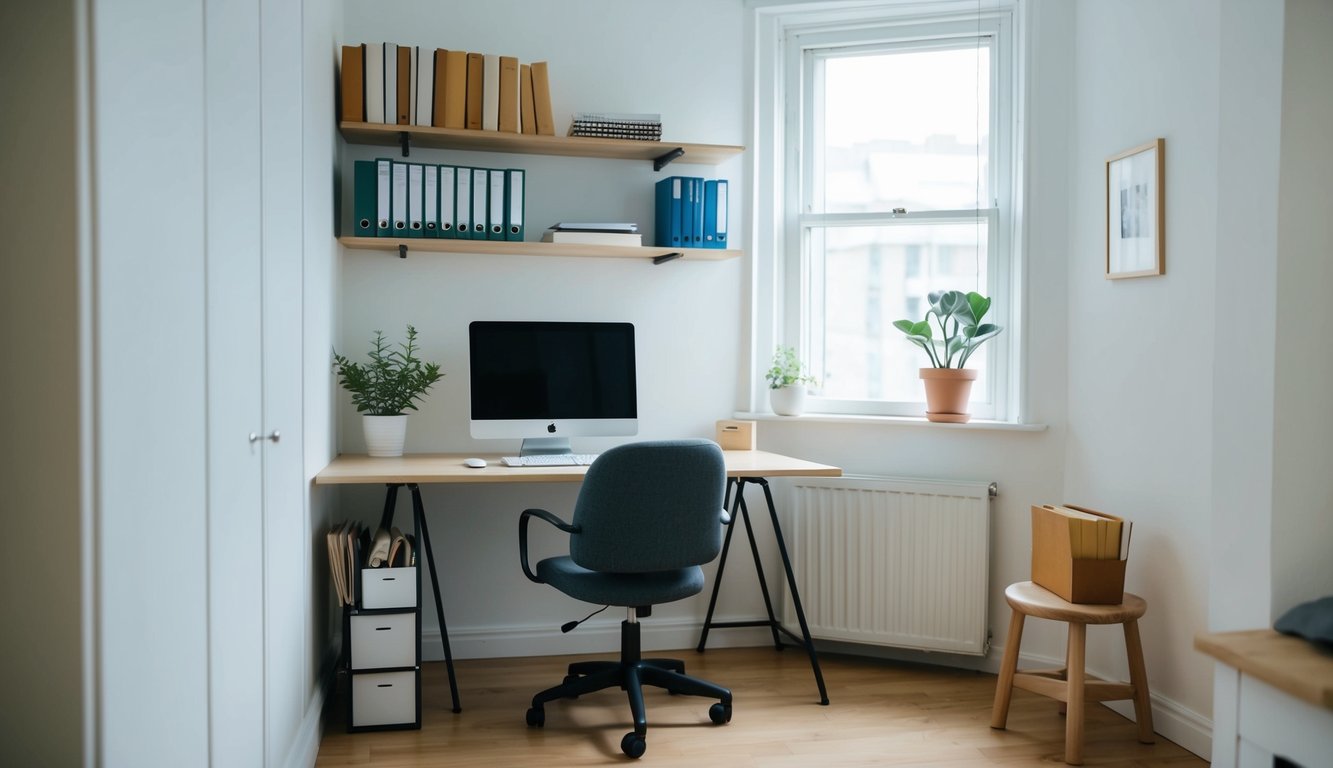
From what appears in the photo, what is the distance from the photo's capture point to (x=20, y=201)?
1045mm

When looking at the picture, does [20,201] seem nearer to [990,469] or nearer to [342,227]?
[342,227]

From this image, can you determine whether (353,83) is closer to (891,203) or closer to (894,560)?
(891,203)

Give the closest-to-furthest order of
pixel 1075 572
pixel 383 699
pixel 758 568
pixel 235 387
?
1. pixel 235 387
2. pixel 1075 572
3. pixel 383 699
4. pixel 758 568

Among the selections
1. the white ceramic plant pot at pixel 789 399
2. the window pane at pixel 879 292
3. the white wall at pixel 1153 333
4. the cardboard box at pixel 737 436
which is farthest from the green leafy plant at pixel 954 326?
the cardboard box at pixel 737 436

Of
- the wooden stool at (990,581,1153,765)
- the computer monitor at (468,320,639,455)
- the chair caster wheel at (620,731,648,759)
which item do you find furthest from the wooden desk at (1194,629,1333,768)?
the computer monitor at (468,320,639,455)

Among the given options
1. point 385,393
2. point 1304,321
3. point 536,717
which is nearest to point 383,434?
point 385,393

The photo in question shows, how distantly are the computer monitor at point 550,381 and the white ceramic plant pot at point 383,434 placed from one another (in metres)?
0.26

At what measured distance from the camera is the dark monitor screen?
128 inches

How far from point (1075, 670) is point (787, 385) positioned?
141 centimetres

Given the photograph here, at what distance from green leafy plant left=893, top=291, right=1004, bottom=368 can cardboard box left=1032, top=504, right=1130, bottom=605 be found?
2.48 feet

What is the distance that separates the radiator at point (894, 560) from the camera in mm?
3352

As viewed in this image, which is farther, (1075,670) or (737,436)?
(737,436)

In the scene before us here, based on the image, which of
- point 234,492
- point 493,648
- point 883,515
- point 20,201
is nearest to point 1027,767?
point 883,515

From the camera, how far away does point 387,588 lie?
9.30 ft
